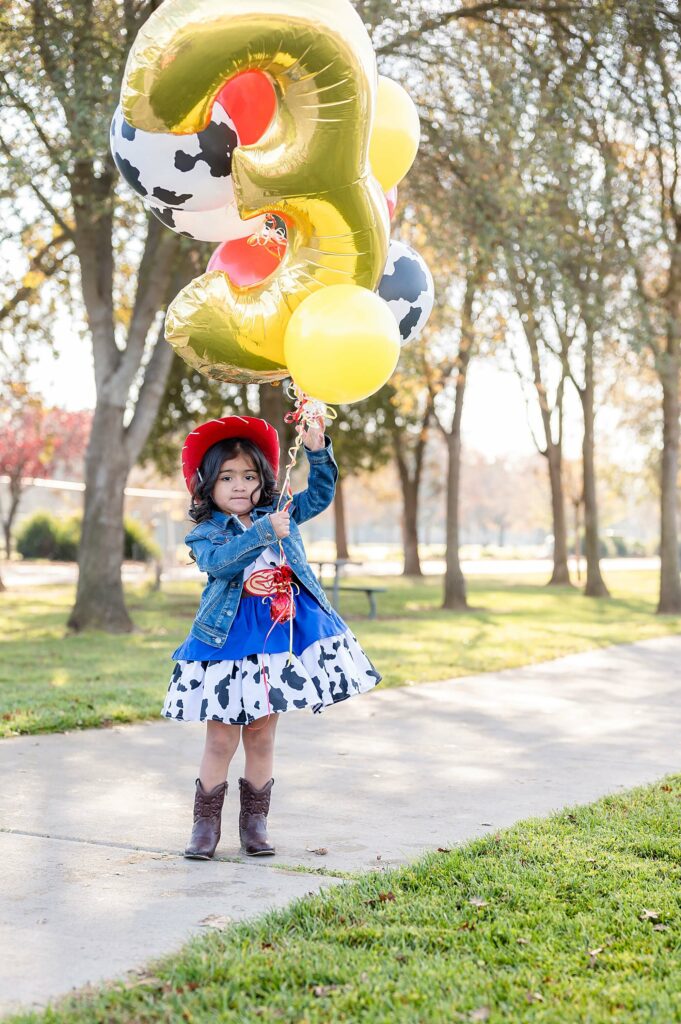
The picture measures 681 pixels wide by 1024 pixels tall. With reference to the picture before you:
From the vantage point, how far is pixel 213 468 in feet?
13.5

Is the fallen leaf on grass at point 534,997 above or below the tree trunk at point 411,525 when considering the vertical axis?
below

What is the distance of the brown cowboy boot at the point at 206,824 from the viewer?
3.78 metres

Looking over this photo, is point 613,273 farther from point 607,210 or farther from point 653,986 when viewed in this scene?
point 653,986

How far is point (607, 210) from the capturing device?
12.5 metres

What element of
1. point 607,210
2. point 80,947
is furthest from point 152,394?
point 80,947

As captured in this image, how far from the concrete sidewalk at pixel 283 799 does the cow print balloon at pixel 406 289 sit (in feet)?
6.53

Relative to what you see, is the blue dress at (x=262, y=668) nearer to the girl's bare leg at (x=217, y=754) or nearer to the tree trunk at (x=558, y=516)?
the girl's bare leg at (x=217, y=754)

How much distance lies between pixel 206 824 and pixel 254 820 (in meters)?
0.18

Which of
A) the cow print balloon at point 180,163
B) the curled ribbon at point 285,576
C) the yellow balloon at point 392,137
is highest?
the yellow balloon at point 392,137

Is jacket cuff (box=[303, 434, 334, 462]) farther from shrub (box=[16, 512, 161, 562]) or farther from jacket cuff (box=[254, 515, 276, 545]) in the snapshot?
shrub (box=[16, 512, 161, 562])

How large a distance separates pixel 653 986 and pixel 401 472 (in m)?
25.3

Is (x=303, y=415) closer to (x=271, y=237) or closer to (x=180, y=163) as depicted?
(x=271, y=237)

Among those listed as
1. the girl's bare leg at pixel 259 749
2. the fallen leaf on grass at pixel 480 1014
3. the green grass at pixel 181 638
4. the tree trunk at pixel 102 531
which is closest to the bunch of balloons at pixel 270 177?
the girl's bare leg at pixel 259 749

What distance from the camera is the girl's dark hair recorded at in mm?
4121
